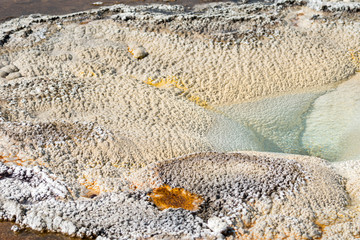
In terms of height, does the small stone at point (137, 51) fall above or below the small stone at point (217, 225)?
above

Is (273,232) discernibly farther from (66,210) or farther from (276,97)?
(276,97)

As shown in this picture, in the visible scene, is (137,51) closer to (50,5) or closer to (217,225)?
(50,5)

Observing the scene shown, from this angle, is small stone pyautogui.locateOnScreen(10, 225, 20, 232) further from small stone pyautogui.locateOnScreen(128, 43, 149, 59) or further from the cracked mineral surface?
small stone pyautogui.locateOnScreen(128, 43, 149, 59)

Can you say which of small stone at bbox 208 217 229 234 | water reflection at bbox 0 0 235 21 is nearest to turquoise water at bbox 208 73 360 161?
small stone at bbox 208 217 229 234

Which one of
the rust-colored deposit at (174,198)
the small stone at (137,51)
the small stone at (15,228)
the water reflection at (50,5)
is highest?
the water reflection at (50,5)

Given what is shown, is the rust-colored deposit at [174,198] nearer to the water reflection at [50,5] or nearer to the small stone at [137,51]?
the small stone at [137,51]

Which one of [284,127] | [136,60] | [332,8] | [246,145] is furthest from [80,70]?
[332,8]

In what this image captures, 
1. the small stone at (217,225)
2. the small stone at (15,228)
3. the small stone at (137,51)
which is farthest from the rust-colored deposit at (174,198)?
the small stone at (137,51)
